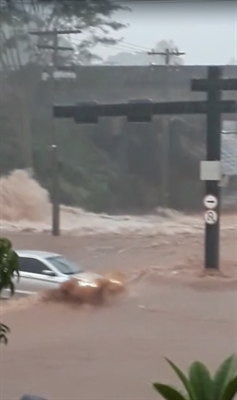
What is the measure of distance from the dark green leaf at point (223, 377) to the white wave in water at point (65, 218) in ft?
2.54

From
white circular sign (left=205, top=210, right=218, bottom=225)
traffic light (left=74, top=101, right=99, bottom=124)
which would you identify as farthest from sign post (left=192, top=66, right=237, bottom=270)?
traffic light (left=74, top=101, right=99, bottom=124)

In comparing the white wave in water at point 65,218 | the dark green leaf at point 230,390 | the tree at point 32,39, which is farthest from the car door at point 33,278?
the dark green leaf at point 230,390

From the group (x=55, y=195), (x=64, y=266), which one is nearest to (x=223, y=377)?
(x=64, y=266)

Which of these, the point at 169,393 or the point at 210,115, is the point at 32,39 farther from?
the point at 169,393

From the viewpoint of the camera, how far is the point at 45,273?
2809 millimetres

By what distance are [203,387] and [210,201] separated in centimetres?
90

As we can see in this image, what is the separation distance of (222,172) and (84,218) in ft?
1.57

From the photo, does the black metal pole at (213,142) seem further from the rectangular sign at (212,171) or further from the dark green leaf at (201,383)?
the dark green leaf at (201,383)

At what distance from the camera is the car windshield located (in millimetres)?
2830

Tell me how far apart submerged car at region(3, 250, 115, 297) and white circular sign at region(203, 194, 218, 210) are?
42cm

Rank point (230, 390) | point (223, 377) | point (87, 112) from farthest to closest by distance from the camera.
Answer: point (87, 112), point (223, 377), point (230, 390)

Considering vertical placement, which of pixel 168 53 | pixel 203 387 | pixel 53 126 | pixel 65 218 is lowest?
pixel 203 387

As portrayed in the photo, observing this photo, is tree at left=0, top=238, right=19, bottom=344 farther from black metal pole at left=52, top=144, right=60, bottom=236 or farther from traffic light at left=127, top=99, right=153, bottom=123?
traffic light at left=127, top=99, right=153, bottom=123

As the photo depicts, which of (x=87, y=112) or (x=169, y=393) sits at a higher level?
(x=87, y=112)
